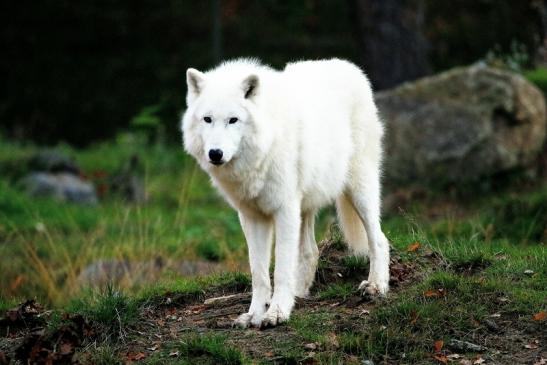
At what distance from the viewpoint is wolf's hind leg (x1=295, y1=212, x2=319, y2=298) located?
20.9 ft

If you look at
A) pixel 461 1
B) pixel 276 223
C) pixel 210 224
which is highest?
pixel 461 1

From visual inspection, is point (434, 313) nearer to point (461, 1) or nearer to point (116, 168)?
point (116, 168)

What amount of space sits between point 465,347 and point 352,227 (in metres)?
1.59

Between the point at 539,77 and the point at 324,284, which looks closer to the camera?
the point at 324,284

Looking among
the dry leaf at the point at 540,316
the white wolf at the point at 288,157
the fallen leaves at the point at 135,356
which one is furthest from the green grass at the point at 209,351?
the dry leaf at the point at 540,316

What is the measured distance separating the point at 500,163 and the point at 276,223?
18.7ft

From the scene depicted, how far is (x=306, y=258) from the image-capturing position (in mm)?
6438

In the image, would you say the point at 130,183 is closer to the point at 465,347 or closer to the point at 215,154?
the point at 215,154

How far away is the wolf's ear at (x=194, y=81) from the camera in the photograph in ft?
18.2

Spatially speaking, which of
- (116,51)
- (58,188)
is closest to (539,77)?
(58,188)

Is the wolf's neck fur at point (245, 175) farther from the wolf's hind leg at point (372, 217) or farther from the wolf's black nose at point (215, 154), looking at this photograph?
the wolf's hind leg at point (372, 217)

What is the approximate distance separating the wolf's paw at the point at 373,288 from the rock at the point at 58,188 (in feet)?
22.9

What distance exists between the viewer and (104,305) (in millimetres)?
5797

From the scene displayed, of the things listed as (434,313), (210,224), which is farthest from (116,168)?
(434,313)
